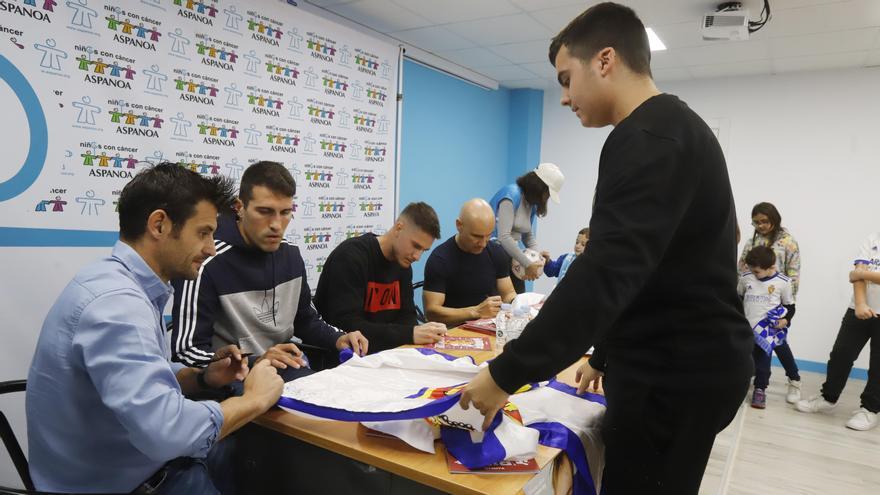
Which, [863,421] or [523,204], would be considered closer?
[863,421]

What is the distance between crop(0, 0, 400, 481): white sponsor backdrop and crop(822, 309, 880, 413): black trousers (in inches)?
143

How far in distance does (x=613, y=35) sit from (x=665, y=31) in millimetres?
3184

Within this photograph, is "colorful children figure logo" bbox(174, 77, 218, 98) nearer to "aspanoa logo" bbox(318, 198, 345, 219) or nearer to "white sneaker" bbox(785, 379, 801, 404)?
"aspanoa logo" bbox(318, 198, 345, 219)

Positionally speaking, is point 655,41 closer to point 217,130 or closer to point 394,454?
point 217,130

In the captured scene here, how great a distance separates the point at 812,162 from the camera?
4863mm

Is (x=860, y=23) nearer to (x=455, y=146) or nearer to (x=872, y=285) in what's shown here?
(x=872, y=285)

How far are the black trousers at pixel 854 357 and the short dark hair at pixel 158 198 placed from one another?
428cm

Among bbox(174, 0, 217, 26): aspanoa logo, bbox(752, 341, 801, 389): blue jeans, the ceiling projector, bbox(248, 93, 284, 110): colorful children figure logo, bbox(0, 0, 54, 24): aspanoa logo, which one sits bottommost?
bbox(752, 341, 801, 389): blue jeans

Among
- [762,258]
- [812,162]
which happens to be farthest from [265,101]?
[812,162]

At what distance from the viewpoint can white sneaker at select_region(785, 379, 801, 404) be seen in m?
3.92

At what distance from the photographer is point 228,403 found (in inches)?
47.0

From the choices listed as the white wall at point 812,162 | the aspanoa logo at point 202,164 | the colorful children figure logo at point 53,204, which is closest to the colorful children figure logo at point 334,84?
the aspanoa logo at point 202,164

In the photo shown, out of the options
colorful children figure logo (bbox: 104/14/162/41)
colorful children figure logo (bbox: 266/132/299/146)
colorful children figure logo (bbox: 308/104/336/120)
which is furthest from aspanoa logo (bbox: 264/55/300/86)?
colorful children figure logo (bbox: 104/14/162/41)

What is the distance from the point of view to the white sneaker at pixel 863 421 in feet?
11.3
